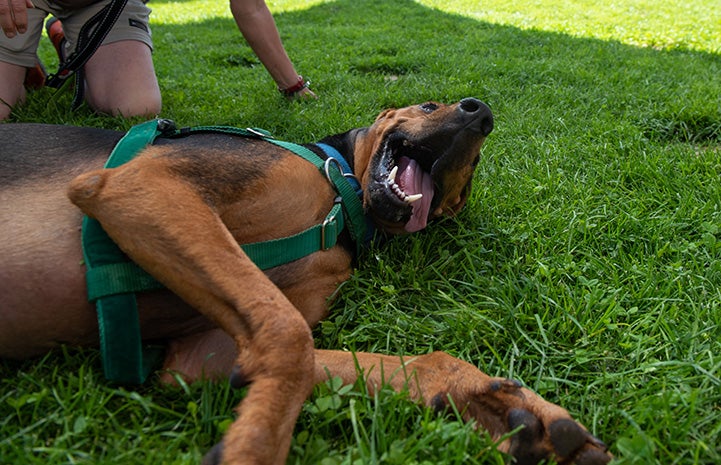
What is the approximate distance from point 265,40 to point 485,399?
14.9 ft

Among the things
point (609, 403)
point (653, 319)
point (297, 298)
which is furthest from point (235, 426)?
point (653, 319)

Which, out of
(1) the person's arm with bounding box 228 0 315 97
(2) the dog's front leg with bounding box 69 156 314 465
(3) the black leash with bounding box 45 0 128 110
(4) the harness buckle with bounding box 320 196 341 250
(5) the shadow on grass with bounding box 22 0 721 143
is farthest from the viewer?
(1) the person's arm with bounding box 228 0 315 97

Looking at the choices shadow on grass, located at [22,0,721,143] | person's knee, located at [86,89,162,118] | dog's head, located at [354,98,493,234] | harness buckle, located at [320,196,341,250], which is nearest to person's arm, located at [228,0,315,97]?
shadow on grass, located at [22,0,721,143]

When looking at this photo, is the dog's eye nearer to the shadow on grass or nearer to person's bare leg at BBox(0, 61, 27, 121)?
the shadow on grass

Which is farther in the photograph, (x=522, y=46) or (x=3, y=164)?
(x=522, y=46)

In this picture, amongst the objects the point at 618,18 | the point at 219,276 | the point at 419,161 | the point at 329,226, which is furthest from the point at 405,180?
the point at 618,18

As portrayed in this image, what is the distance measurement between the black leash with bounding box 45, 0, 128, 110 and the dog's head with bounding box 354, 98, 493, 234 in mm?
2276

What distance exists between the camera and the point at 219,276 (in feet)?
6.47

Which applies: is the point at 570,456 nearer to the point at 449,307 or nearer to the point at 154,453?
the point at 449,307

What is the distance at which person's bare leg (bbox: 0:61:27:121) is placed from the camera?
441 centimetres

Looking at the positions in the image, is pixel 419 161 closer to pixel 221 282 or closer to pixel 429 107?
pixel 429 107

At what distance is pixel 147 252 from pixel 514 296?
1.67 metres

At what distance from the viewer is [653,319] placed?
2.47 meters

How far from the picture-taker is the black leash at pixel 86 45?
4168 mm
